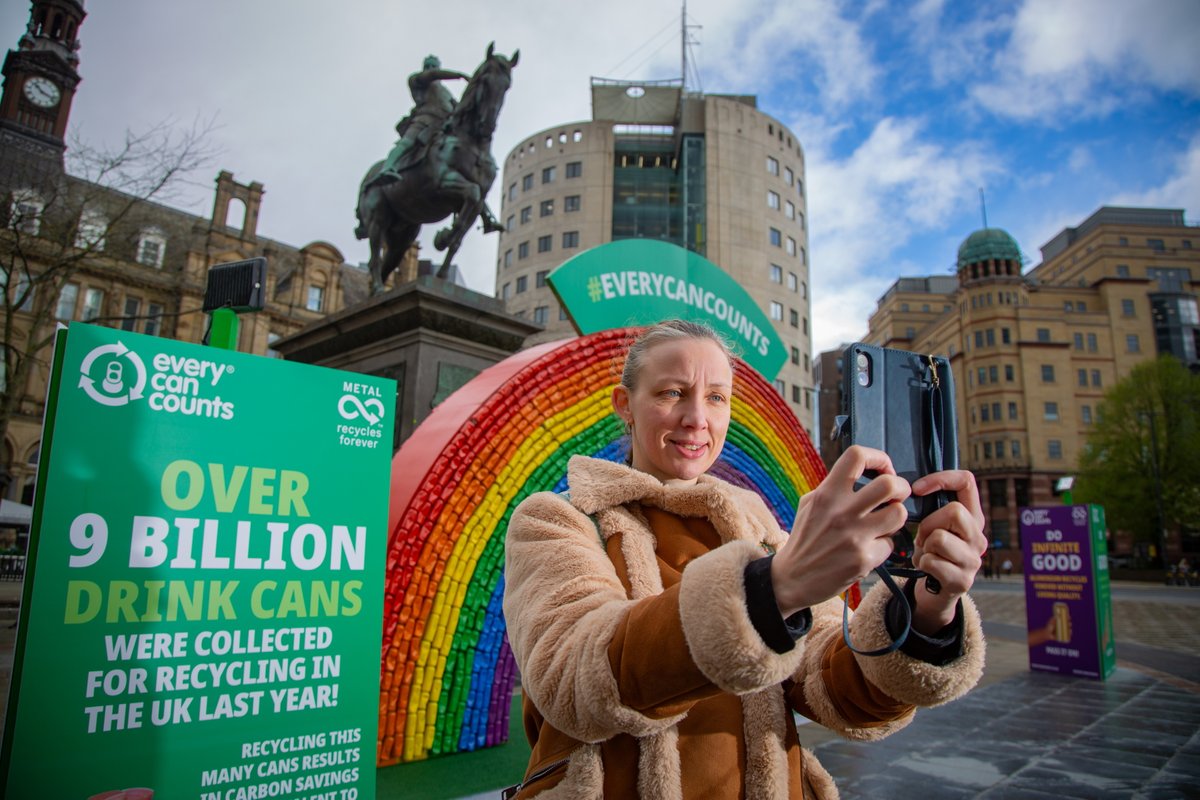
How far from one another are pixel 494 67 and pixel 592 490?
225 inches

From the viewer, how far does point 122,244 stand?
1584 cm

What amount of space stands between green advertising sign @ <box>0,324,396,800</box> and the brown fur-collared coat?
1352 millimetres

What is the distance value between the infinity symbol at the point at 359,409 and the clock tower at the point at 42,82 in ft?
121

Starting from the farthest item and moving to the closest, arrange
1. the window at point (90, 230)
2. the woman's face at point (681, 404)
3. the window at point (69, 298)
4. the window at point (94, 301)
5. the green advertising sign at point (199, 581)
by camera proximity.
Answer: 1. the window at point (94, 301)
2. the window at point (69, 298)
3. the window at point (90, 230)
4. the green advertising sign at point (199, 581)
5. the woman's face at point (681, 404)

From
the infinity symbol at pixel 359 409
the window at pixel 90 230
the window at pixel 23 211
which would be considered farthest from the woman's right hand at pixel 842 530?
the window at pixel 90 230

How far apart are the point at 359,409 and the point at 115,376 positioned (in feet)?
2.72

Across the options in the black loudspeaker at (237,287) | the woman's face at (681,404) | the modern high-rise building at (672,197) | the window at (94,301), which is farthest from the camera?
the modern high-rise building at (672,197)

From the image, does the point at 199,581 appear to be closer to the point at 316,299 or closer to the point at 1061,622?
the point at 1061,622

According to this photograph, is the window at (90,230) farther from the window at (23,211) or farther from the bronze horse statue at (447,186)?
the bronze horse statue at (447,186)

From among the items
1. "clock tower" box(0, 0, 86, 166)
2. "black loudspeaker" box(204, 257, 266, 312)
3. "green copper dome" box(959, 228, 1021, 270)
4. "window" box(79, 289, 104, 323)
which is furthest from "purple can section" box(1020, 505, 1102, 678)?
"green copper dome" box(959, 228, 1021, 270)

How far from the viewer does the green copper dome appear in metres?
54.9

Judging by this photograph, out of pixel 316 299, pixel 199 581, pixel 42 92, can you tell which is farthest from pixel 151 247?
pixel 199 581

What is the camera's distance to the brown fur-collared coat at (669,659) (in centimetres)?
98

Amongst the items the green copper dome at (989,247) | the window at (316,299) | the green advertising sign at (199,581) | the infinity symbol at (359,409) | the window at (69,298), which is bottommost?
the green advertising sign at (199,581)
